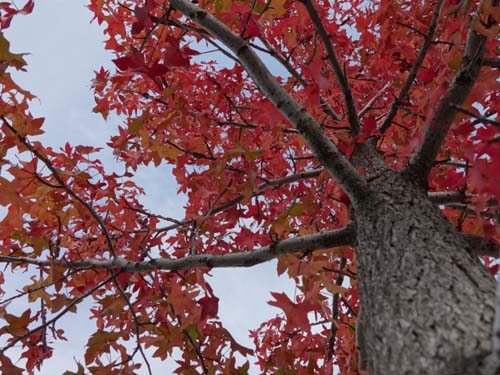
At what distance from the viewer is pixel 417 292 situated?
1.63 metres

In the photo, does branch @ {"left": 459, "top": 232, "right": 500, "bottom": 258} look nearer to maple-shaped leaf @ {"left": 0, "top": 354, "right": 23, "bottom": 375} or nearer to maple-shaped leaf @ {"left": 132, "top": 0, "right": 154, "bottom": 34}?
maple-shaped leaf @ {"left": 132, "top": 0, "right": 154, "bottom": 34}

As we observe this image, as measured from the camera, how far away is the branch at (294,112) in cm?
232

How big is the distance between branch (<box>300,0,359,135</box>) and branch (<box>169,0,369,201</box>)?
0.48 meters

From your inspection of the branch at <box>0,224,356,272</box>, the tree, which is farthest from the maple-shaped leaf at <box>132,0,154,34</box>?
the branch at <box>0,224,356,272</box>

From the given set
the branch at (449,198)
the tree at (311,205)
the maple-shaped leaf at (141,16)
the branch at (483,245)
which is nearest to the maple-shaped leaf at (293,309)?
the tree at (311,205)

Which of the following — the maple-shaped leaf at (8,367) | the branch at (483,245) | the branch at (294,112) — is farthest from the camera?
the maple-shaped leaf at (8,367)

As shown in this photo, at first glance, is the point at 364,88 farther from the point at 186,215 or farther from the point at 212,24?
the point at 212,24

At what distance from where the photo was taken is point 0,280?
169 inches

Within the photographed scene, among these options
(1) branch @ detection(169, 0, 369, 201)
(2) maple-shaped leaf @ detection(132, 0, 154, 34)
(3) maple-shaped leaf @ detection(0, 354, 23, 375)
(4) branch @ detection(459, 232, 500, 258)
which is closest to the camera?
(4) branch @ detection(459, 232, 500, 258)

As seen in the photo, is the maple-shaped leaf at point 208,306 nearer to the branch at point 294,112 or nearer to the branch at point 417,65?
the branch at point 294,112

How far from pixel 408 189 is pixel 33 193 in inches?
98.4

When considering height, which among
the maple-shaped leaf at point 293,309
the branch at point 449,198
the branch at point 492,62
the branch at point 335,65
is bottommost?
the maple-shaped leaf at point 293,309

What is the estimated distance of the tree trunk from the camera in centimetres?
134

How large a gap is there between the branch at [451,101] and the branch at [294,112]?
0.42 metres
